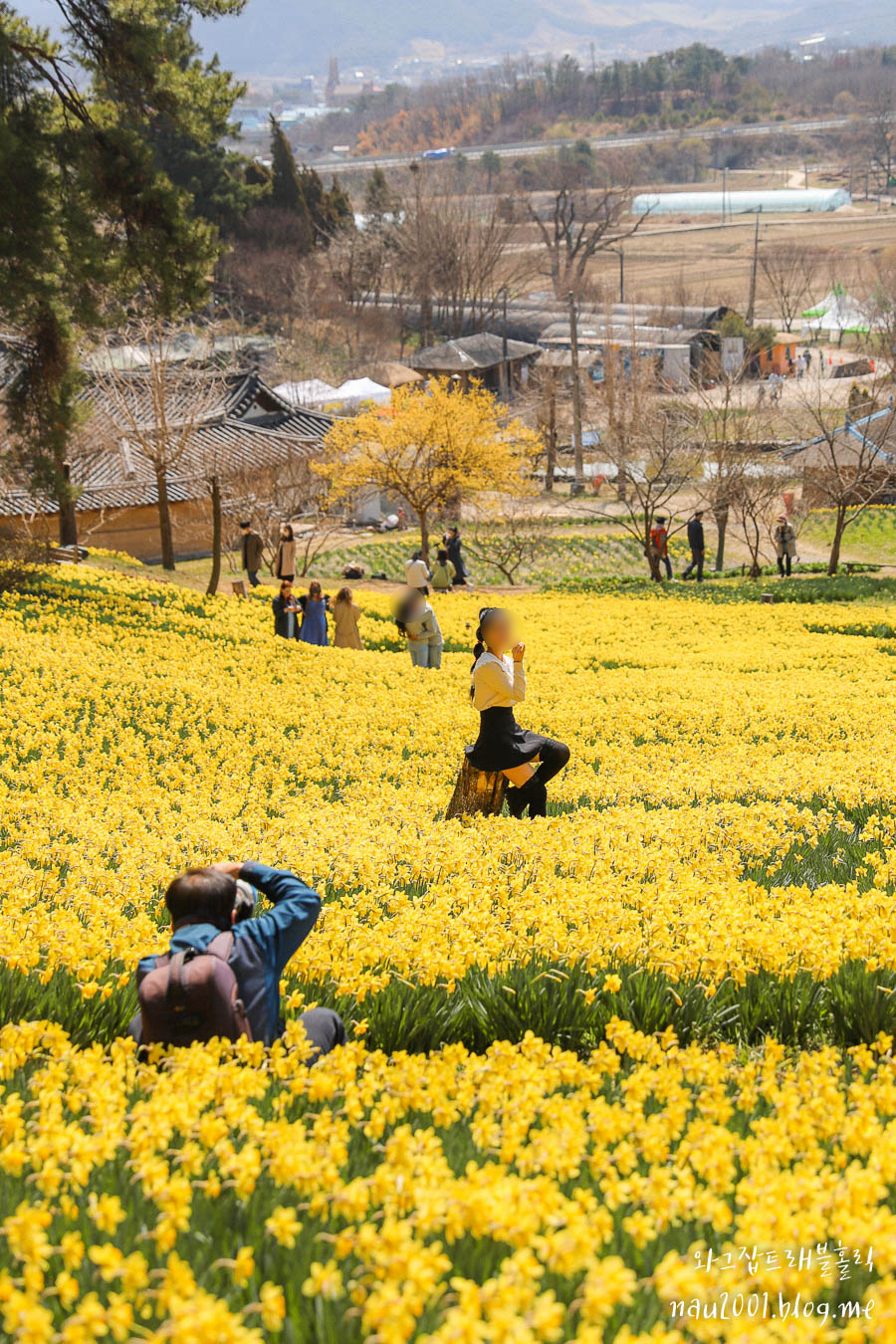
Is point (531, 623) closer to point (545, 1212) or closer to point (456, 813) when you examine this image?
point (456, 813)

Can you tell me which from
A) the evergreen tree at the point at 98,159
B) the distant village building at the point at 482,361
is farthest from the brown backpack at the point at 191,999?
the distant village building at the point at 482,361

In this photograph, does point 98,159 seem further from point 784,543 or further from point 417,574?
point 784,543

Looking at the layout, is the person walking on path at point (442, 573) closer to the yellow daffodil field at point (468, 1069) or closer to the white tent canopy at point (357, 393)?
the yellow daffodil field at point (468, 1069)

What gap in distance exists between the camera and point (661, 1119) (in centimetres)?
327

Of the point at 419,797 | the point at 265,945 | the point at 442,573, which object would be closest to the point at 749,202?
the point at 442,573

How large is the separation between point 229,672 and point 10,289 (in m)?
7.05

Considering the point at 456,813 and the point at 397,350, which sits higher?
the point at 397,350

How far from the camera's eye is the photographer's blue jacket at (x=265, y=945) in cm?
390

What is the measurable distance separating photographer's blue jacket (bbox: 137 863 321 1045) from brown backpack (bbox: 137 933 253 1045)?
6 cm

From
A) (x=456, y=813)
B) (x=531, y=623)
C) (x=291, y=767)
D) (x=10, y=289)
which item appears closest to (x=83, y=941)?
(x=456, y=813)

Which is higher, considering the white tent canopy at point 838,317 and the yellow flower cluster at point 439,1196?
the white tent canopy at point 838,317

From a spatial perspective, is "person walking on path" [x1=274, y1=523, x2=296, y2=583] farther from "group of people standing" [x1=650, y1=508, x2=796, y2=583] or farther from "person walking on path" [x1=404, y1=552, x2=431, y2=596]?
"group of people standing" [x1=650, y1=508, x2=796, y2=583]

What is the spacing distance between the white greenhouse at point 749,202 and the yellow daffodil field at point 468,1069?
6316 inches

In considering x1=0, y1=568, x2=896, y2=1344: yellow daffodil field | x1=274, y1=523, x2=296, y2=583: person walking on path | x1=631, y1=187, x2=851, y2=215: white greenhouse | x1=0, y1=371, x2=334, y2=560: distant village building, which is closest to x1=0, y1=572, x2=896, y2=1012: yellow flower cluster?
x1=0, y1=568, x2=896, y2=1344: yellow daffodil field
